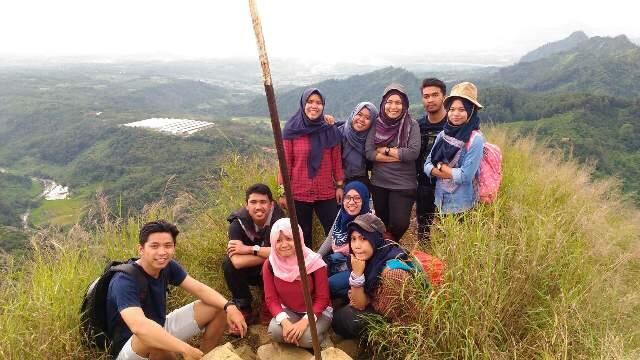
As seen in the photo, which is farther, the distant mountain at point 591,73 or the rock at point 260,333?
the distant mountain at point 591,73

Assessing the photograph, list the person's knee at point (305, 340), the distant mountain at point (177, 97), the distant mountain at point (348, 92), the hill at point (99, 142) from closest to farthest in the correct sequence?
1. the person's knee at point (305, 340)
2. the hill at point (99, 142)
3. the distant mountain at point (348, 92)
4. the distant mountain at point (177, 97)

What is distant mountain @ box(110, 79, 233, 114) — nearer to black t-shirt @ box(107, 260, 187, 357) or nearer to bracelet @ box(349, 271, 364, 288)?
black t-shirt @ box(107, 260, 187, 357)

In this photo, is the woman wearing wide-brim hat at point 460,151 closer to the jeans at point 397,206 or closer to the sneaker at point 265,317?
the jeans at point 397,206

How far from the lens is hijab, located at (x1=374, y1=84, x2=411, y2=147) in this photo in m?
3.31

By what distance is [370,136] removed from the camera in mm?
3457

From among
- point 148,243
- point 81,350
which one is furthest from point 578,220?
point 81,350

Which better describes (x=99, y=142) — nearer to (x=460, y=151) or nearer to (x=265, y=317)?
(x=265, y=317)

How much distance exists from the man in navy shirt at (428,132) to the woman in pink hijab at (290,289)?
1090 mm

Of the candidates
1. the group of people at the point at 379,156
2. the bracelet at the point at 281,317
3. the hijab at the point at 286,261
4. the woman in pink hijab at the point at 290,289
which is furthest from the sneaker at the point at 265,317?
the group of people at the point at 379,156

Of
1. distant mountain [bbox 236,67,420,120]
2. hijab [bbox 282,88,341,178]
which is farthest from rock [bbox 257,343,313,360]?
distant mountain [bbox 236,67,420,120]

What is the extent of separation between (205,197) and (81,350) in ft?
6.90

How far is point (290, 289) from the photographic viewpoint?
280cm

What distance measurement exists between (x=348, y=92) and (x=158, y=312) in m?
125

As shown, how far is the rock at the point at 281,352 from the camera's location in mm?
2699
